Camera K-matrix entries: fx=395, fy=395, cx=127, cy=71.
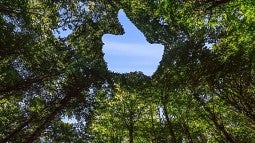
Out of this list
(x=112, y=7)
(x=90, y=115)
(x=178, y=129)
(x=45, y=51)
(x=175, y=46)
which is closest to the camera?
(x=175, y=46)

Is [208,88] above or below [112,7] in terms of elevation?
below

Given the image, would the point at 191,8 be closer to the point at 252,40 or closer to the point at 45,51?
the point at 252,40

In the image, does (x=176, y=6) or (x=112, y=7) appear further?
(x=112, y=7)

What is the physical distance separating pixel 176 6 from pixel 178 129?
1303 centimetres

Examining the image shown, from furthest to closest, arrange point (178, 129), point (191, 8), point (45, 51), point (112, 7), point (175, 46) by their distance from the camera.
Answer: point (178, 129) → point (112, 7) → point (45, 51) → point (175, 46) → point (191, 8)

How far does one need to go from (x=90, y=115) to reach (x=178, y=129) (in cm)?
725

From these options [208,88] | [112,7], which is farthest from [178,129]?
[112,7]

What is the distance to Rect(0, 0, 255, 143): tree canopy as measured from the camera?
62.0 ft

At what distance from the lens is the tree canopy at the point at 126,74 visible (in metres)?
18.9

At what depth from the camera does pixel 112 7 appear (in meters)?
23.3

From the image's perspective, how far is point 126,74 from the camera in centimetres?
2267

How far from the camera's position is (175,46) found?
19438 millimetres

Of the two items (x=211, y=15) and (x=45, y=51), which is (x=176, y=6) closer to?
(x=211, y=15)

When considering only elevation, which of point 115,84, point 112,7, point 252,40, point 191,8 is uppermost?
point 112,7
